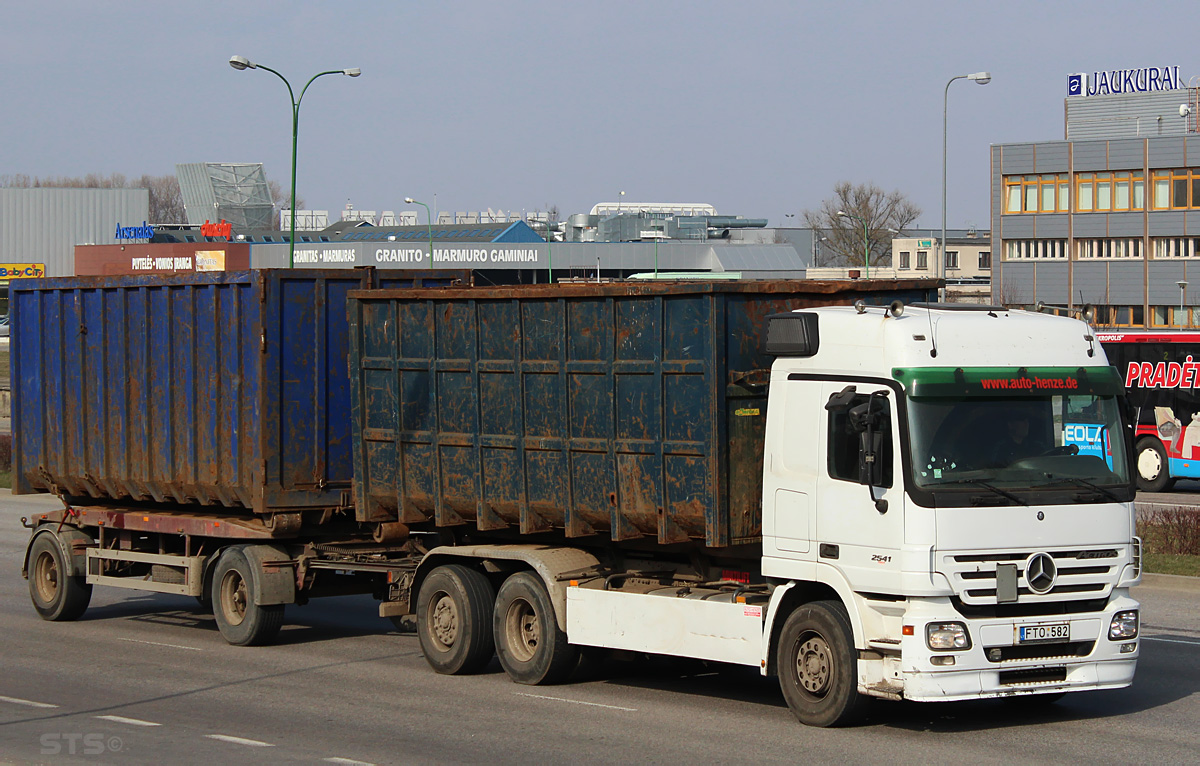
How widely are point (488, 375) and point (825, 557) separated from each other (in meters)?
3.45

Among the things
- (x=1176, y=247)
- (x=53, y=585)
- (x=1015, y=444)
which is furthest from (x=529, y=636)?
(x=1176, y=247)

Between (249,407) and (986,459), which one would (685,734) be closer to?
(986,459)

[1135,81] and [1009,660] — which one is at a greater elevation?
[1135,81]

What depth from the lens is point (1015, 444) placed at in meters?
9.25

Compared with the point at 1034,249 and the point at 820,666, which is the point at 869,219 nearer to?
the point at 1034,249

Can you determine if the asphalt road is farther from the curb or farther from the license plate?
the curb

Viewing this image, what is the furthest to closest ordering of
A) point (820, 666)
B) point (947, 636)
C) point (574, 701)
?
point (574, 701), point (820, 666), point (947, 636)

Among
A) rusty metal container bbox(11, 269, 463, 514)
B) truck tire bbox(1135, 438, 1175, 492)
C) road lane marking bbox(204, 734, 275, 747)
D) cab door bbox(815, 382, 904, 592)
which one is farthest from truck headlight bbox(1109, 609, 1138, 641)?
truck tire bbox(1135, 438, 1175, 492)

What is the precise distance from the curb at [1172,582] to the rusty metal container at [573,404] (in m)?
7.01

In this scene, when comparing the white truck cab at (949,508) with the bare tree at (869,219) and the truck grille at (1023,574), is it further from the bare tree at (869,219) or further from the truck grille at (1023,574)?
the bare tree at (869,219)

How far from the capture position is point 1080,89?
72688 mm

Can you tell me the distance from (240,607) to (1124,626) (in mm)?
8094

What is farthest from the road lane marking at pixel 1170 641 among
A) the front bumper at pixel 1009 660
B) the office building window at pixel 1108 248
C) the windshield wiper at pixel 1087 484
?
the office building window at pixel 1108 248

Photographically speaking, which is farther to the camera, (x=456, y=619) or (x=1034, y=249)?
(x=1034, y=249)
